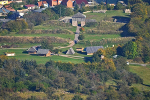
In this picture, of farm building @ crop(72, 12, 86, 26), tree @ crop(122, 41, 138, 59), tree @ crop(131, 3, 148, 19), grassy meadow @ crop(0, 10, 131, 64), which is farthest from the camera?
farm building @ crop(72, 12, 86, 26)

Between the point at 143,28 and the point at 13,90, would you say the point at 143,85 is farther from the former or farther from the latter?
the point at 143,28

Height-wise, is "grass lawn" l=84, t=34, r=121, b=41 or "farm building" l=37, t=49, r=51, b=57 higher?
"grass lawn" l=84, t=34, r=121, b=41

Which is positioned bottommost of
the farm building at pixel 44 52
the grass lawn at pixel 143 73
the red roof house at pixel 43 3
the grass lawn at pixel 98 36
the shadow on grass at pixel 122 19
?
the grass lawn at pixel 143 73

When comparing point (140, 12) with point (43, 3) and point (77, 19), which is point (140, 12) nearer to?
point (77, 19)

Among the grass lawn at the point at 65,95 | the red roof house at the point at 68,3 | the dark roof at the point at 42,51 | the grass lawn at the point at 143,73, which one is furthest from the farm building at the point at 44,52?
the red roof house at the point at 68,3

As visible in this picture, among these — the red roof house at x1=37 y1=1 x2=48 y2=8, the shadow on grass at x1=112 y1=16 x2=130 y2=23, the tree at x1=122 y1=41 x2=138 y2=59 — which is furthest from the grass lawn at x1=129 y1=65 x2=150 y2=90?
the red roof house at x1=37 y1=1 x2=48 y2=8

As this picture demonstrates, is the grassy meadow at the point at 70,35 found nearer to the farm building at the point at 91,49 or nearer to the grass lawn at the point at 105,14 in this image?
the grass lawn at the point at 105,14

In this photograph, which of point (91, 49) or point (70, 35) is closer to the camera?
point (91, 49)

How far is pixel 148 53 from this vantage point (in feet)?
148

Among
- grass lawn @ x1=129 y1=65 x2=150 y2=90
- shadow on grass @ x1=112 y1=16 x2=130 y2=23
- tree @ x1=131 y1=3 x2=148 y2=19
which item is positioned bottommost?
grass lawn @ x1=129 y1=65 x2=150 y2=90

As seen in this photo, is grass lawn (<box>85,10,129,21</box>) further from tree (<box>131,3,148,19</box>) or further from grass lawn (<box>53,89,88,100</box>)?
grass lawn (<box>53,89,88,100</box>)

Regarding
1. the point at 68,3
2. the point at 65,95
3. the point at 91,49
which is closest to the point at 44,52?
the point at 91,49

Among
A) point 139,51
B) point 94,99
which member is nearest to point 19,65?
point 94,99

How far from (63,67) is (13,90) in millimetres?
6718
